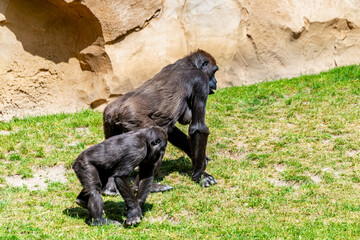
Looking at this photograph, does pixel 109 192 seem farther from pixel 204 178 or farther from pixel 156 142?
pixel 204 178

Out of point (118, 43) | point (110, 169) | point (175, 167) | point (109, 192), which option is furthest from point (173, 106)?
point (118, 43)

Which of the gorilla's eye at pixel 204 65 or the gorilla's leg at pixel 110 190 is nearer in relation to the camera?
the gorilla's leg at pixel 110 190

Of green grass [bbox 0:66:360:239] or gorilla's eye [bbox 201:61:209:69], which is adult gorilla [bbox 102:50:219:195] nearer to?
gorilla's eye [bbox 201:61:209:69]

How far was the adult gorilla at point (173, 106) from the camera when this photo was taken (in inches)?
255

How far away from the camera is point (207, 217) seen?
5.81 metres

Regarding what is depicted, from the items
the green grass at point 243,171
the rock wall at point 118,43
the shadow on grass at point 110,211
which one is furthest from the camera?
the rock wall at point 118,43

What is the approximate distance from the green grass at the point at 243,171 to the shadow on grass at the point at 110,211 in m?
0.02

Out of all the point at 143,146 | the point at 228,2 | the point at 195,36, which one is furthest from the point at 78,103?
the point at 143,146

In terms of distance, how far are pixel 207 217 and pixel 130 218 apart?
88 cm

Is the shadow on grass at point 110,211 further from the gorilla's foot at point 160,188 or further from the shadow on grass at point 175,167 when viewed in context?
the shadow on grass at point 175,167

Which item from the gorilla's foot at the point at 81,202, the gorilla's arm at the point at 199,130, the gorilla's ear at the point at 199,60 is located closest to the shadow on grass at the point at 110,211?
the gorilla's foot at the point at 81,202

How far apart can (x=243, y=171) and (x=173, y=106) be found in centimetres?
141

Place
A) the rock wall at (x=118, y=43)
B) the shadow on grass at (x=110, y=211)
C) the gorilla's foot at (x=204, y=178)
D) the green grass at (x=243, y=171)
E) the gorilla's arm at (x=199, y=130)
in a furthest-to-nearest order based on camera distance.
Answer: the rock wall at (x=118, y=43) → the gorilla's arm at (x=199, y=130) → the gorilla's foot at (x=204, y=178) → the shadow on grass at (x=110, y=211) → the green grass at (x=243, y=171)

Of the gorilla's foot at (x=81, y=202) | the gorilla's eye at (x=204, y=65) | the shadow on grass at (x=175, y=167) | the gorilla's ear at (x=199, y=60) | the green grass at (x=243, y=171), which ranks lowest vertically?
the shadow on grass at (x=175, y=167)
